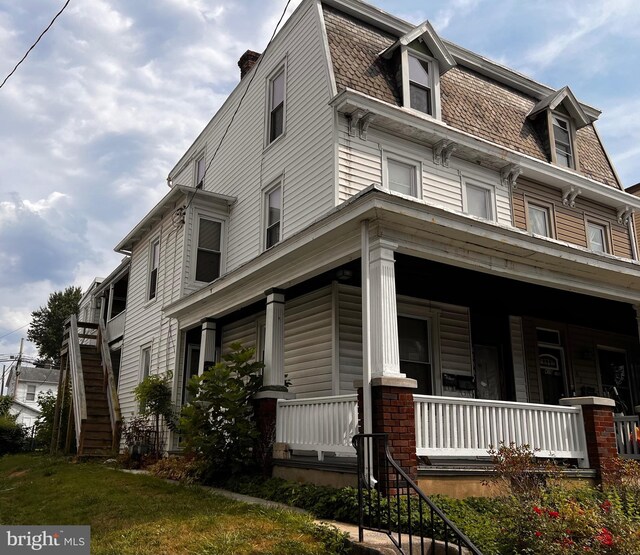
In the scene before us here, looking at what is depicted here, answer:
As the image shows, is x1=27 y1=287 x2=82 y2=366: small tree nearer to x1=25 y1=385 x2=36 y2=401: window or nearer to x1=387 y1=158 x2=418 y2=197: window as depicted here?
x1=25 y1=385 x2=36 y2=401: window

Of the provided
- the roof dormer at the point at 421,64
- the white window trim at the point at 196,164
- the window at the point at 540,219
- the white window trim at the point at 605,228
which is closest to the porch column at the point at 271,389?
the roof dormer at the point at 421,64

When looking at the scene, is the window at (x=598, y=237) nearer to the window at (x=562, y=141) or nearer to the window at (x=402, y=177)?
the window at (x=562, y=141)

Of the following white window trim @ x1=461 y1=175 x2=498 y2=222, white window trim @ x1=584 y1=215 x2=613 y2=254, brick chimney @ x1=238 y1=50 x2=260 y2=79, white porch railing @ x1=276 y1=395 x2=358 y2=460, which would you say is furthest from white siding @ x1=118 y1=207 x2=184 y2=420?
white window trim @ x1=584 y1=215 x2=613 y2=254

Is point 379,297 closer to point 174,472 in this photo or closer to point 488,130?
point 174,472

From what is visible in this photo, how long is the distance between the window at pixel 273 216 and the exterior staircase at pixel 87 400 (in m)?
7.03

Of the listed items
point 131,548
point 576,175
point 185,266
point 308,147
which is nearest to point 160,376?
point 185,266

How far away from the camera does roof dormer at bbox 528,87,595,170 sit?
15.5 metres

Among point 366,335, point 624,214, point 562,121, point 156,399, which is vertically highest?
point 562,121

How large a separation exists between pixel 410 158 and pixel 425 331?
364 cm

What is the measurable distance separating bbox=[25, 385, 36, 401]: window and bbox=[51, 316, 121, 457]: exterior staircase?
46.4m

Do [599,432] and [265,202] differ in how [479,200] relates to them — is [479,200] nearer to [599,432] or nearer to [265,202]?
[265,202]

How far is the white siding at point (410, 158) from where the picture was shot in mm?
11891

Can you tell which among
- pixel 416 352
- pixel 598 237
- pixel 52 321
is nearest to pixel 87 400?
pixel 416 352

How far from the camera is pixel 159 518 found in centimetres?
687
